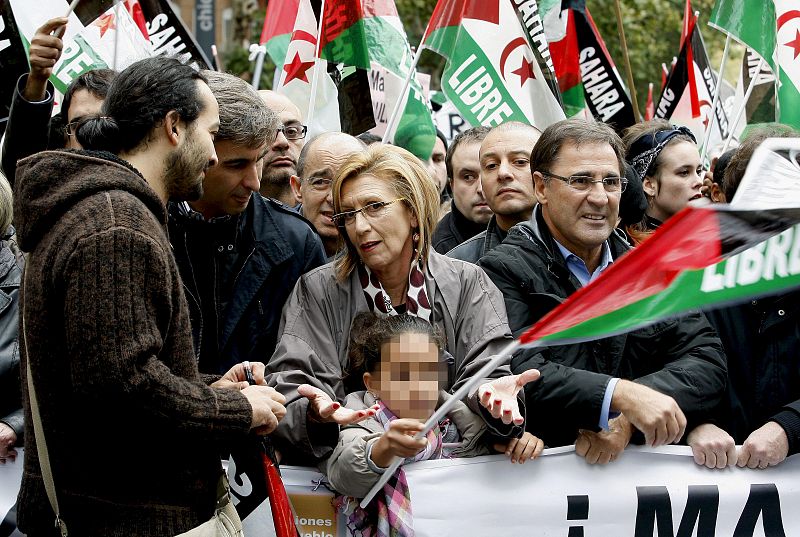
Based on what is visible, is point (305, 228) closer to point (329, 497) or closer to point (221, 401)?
point (329, 497)

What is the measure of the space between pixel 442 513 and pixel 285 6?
4933 mm

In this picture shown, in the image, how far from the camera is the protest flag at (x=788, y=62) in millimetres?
6402

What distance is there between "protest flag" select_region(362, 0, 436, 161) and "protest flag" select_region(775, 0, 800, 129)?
2025mm

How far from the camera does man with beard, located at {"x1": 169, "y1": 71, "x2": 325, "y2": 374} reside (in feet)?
13.1

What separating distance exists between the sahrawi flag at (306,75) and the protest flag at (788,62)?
268 centimetres

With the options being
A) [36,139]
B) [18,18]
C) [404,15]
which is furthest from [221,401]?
[404,15]

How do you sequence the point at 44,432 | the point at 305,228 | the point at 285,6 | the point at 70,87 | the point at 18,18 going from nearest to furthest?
the point at 44,432 < the point at 305,228 < the point at 70,87 < the point at 18,18 < the point at 285,6

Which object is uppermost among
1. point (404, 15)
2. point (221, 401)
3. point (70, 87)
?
point (70, 87)

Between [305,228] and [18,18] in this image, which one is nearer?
[305,228]

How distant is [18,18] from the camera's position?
6.23m

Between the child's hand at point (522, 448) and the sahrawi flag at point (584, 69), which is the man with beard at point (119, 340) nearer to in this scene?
the child's hand at point (522, 448)

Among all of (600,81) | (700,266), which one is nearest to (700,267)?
(700,266)

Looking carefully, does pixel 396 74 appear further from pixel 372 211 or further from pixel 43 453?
pixel 43 453

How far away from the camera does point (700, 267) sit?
276 centimetres
